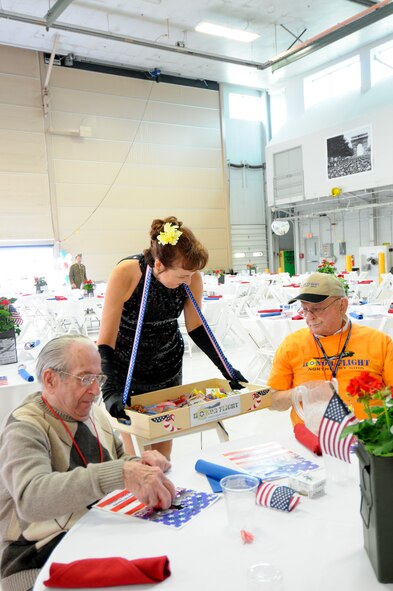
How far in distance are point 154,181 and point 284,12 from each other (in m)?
7.09

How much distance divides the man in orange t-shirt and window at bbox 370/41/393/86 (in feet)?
55.3

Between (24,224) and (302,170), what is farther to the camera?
(302,170)

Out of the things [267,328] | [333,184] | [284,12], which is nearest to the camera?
[267,328]

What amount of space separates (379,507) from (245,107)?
21.7m

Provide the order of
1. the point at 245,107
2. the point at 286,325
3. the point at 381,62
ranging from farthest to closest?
the point at 245,107 < the point at 381,62 < the point at 286,325

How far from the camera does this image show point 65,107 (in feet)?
56.5

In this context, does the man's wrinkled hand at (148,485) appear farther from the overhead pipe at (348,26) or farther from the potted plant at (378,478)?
the overhead pipe at (348,26)

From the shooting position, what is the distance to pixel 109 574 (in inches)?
43.0

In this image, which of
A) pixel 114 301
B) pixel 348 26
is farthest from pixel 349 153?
pixel 114 301

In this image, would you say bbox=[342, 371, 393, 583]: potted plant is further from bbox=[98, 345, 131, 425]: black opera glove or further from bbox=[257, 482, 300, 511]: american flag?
bbox=[98, 345, 131, 425]: black opera glove

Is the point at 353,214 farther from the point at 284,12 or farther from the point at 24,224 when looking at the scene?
the point at 24,224

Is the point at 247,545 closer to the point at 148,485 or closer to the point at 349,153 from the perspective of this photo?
the point at 148,485

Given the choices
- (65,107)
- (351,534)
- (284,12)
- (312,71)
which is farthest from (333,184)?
(351,534)

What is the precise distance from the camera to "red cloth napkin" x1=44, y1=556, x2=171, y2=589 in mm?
1090
